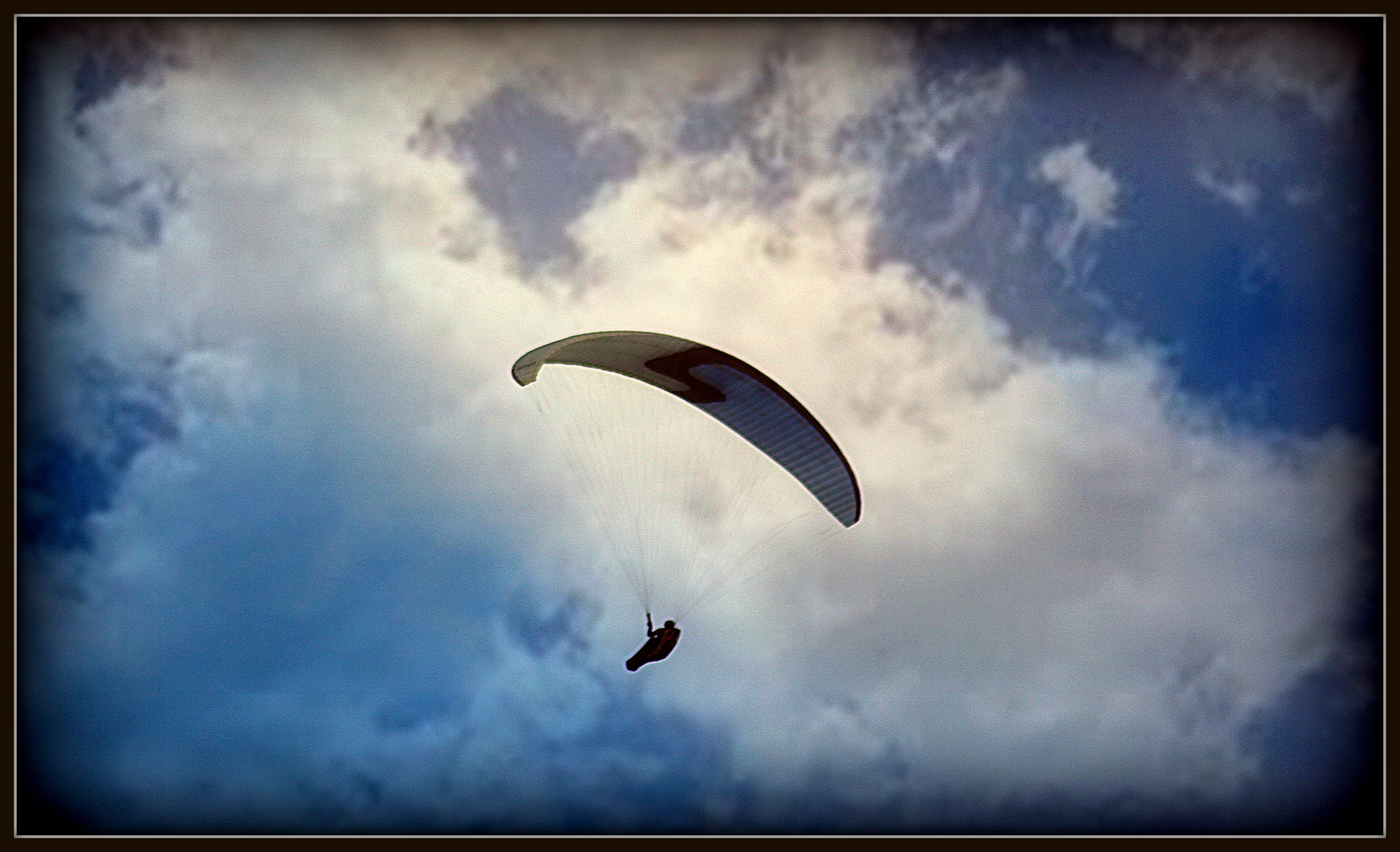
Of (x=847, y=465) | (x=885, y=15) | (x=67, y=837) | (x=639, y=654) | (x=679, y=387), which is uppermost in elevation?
(x=885, y=15)

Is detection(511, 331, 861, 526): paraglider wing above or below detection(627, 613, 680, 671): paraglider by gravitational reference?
above

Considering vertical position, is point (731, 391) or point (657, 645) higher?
point (731, 391)

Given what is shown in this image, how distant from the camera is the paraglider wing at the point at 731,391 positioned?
21.3 m

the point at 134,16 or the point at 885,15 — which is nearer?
the point at 885,15

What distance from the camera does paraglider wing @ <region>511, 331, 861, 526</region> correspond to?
2133cm

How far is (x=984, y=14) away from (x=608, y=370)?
11199 mm

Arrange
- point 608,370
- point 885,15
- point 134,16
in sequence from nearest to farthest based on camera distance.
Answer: point 885,15
point 134,16
point 608,370

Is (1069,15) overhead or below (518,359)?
overhead

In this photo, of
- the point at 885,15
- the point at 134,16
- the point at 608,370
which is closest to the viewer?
the point at 885,15

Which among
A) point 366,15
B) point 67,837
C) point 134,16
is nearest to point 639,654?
point 67,837

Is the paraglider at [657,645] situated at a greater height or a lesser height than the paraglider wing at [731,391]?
lesser

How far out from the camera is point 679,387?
2294 centimetres

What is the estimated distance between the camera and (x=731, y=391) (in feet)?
72.7

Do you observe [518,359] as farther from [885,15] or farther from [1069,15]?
[1069,15]
